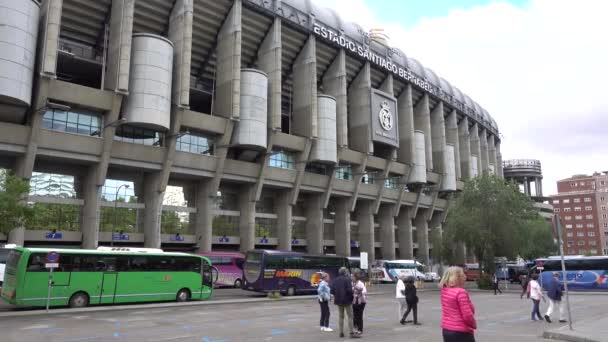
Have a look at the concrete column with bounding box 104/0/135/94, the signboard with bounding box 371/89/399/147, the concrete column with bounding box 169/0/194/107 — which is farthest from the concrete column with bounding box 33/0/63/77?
the signboard with bounding box 371/89/399/147

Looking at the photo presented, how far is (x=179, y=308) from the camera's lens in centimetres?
2327

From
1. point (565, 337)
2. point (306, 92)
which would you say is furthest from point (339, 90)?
point (565, 337)

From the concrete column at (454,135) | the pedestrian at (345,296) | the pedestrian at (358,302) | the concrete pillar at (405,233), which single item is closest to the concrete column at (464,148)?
the concrete column at (454,135)

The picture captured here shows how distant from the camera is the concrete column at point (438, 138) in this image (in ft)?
238

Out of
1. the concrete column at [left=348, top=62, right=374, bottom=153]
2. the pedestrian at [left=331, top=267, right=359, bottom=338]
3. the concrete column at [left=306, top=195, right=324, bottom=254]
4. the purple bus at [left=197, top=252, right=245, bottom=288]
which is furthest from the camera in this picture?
the concrete column at [left=348, top=62, right=374, bottom=153]

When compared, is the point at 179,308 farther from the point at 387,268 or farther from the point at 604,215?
the point at 604,215

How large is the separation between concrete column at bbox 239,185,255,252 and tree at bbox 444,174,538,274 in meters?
18.4

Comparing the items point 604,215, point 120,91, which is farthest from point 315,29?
point 604,215

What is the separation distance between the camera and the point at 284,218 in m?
51.0

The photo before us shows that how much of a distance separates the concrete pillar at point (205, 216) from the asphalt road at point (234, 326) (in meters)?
21.2

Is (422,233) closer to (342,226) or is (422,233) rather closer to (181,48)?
(342,226)

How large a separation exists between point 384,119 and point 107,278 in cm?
4291

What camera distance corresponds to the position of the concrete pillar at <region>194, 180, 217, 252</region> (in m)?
43.4

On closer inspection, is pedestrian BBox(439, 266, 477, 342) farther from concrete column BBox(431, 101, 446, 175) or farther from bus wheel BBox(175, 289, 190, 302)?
concrete column BBox(431, 101, 446, 175)
